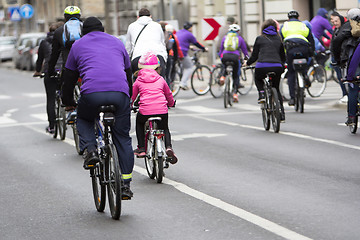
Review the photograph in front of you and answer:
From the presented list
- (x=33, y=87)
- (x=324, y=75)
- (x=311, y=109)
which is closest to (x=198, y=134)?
(x=311, y=109)

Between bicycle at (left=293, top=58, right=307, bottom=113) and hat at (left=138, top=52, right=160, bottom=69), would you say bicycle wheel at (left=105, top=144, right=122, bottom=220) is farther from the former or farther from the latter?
bicycle at (left=293, top=58, right=307, bottom=113)

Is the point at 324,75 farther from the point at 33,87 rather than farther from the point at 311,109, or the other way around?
the point at 33,87

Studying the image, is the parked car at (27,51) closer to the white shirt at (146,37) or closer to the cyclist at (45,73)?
the cyclist at (45,73)

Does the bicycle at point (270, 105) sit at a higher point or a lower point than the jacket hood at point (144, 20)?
lower

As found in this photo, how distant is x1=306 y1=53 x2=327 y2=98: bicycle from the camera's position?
2103 centimetres

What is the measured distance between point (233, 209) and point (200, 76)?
15.8m

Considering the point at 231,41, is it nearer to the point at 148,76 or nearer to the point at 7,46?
the point at 148,76

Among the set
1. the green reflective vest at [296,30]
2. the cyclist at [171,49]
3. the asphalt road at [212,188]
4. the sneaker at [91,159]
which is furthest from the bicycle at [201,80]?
the sneaker at [91,159]

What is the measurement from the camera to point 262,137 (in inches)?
550

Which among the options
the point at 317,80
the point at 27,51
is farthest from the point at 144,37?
the point at 27,51

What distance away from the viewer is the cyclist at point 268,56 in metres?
14.6

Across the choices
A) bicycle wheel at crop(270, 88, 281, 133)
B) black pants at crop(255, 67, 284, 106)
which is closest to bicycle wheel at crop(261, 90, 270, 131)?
bicycle wheel at crop(270, 88, 281, 133)

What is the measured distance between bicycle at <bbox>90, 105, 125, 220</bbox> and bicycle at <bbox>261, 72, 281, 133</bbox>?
253 inches

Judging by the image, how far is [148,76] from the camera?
9.73 metres
